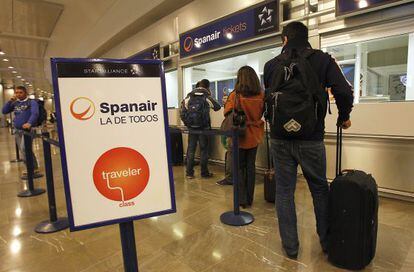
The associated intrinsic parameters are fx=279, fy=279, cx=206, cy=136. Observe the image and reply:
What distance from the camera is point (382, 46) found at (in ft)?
10.1

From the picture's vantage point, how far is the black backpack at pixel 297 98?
1.68m

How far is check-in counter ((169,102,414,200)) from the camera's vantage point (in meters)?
2.82

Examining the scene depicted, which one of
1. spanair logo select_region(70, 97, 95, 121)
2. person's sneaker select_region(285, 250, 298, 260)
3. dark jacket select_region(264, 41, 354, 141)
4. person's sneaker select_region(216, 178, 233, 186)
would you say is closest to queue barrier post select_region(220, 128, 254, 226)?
person's sneaker select_region(285, 250, 298, 260)

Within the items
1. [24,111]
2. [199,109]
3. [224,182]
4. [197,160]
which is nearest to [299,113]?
[224,182]

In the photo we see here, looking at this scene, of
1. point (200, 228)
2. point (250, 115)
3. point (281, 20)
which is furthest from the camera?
point (281, 20)

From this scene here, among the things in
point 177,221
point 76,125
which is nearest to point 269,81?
point 76,125

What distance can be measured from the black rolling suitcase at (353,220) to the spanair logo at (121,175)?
123 cm

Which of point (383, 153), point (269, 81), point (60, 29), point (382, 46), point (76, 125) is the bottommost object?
point (383, 153)

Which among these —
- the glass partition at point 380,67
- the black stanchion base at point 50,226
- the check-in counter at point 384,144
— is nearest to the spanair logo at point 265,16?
the glass partition at point 380,67

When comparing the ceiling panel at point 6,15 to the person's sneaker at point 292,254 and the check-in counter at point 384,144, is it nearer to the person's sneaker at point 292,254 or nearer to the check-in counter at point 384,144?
the check-in counter at point 384,144

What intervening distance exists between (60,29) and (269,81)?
930cm

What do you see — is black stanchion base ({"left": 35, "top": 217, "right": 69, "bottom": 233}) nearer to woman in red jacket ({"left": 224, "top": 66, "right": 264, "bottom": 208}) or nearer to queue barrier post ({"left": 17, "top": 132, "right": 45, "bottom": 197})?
queue barrier post ({"left": 17, "top": 132, "right": 45, "bottom": 197})

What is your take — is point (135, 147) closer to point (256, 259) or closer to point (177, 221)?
point (256, 259)

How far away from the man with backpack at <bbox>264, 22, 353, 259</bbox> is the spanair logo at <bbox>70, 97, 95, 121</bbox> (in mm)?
1120
